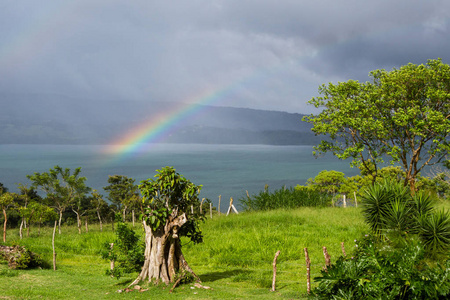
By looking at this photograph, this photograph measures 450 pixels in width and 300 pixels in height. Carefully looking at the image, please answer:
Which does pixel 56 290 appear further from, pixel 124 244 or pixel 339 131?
pixel 339 131

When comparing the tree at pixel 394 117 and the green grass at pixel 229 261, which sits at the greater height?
the tree at pixel 394 117

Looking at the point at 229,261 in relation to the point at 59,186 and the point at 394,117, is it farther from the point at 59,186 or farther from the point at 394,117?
the point at 59,186

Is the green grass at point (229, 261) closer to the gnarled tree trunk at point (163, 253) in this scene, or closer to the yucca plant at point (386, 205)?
the gnarled tree trunk at point (163, 253)

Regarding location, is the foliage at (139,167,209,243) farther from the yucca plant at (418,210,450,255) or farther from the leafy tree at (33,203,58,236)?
the leafy tree at (33,203,58,236)

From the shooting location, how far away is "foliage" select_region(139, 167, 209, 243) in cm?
1140

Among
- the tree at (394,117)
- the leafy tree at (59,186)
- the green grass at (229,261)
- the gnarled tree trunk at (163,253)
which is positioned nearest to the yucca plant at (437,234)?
the green grass at (229,261)

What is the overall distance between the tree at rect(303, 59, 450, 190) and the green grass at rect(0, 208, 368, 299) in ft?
16.6

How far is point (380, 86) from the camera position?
2872 centimetres

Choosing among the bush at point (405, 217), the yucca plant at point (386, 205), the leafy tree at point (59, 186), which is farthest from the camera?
the leafy tree at point (59, 186)

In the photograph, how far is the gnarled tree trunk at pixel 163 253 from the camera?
37.2ft

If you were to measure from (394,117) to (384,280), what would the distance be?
2297cm

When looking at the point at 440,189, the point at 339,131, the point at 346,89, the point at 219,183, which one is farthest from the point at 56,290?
the point at 219,183

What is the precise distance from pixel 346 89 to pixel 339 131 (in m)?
3.37

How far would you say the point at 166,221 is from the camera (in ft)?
37.5
